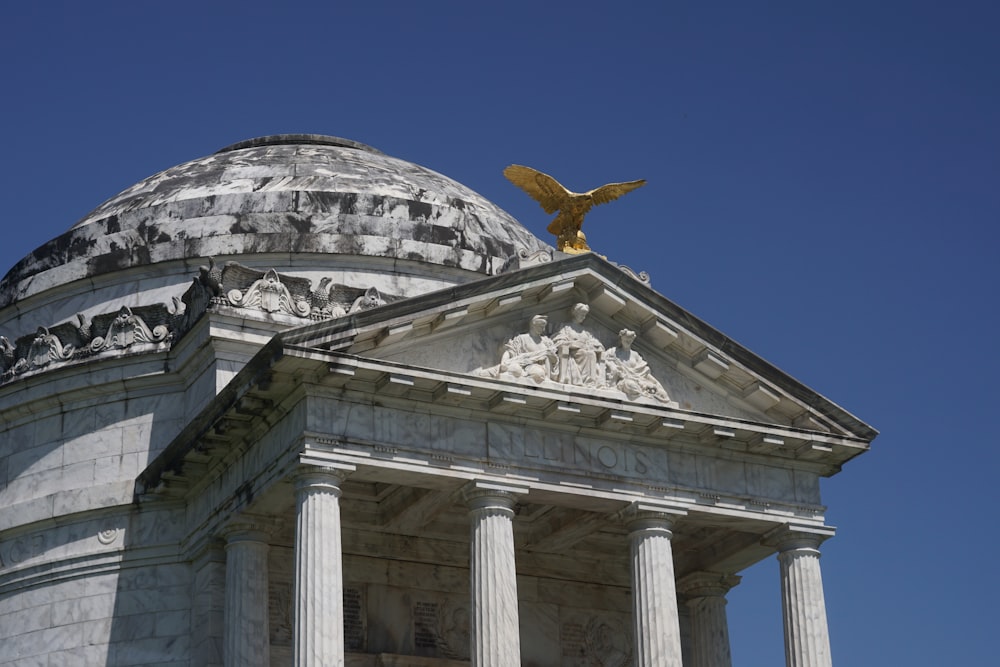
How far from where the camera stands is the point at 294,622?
106 ft

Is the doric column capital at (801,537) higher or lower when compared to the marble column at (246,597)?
higher

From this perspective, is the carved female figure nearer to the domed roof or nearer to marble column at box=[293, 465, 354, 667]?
marble column at box=[293, 465, 354, 667]

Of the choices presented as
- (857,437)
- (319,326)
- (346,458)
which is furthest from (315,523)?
(857,437)

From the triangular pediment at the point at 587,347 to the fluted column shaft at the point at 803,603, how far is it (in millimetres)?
2568

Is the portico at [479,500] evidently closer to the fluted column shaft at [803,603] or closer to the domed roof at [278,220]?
the fluted column shaft at [803,603]

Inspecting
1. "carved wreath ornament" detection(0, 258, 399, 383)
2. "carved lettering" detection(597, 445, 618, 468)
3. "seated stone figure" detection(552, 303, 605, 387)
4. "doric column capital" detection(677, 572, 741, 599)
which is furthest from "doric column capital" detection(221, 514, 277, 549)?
"doric column capital" detection(677, 572, 741, 599)

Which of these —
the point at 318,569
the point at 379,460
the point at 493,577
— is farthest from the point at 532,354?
the point at 318,569

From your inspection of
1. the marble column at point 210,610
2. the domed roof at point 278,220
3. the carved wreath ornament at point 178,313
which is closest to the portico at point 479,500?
the marble column at point 210,610

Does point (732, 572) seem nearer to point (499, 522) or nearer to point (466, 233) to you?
point (499, 522)

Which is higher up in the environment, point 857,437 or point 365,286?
point 365,286

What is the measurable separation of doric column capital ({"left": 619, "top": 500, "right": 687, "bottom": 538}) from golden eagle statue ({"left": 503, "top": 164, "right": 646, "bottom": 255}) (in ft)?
18.9

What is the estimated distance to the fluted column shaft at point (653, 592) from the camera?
1393 inches

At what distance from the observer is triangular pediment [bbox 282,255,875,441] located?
1375 inches

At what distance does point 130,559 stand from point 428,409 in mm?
8503
